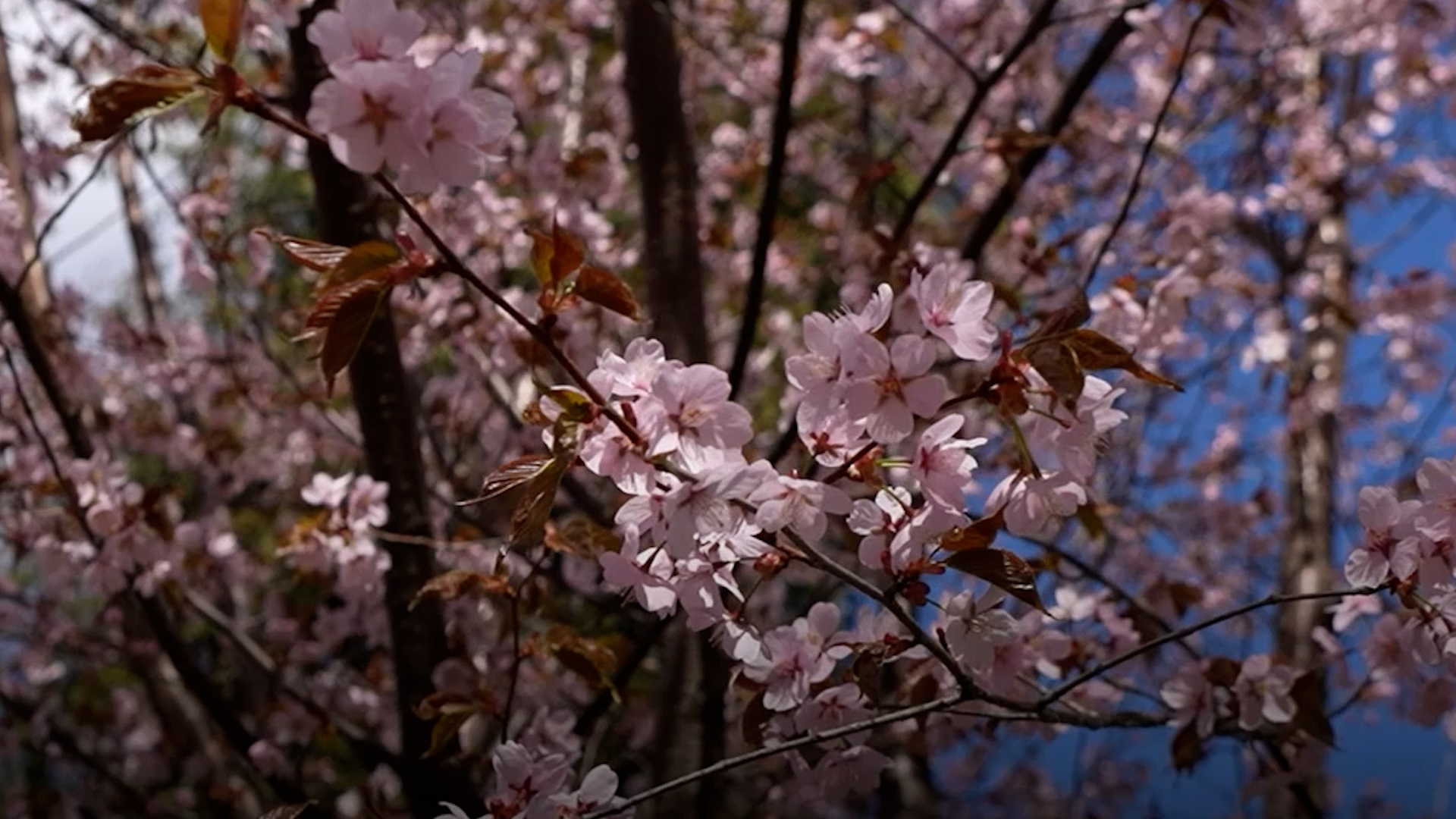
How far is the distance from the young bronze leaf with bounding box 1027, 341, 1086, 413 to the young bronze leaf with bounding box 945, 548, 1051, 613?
11 cm

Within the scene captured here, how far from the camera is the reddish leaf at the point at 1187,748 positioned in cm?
112

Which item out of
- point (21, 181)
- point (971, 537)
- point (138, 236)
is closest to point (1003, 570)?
point (971, 537)

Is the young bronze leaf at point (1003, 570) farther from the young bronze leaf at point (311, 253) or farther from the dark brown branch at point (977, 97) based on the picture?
the dark brown branch at point (977, 97)

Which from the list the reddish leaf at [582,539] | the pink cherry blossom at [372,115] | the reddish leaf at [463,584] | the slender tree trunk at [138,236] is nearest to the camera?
the pink cherry blossom at [372,115]

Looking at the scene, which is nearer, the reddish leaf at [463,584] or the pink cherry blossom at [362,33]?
the pink cherry blossom at [362,33]

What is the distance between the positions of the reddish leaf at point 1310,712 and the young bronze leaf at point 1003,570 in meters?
0.48

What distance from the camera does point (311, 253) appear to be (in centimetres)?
71

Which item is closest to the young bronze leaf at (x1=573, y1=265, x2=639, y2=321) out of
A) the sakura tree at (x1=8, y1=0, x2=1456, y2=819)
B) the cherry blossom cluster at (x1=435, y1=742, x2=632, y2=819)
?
the sakura tree at (x1=8, y1=0, x2=1456, y2=819)

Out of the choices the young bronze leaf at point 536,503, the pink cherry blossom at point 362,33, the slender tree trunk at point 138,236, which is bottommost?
the young bronze leaf at point 536,503

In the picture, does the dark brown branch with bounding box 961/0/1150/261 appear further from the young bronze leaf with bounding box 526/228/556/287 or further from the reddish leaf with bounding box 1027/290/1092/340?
the young bronze leaf with bounding box 526/228/556/287

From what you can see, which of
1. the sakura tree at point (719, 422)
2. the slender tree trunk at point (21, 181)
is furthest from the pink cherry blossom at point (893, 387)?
the slender tree trunk at point (21, 181)

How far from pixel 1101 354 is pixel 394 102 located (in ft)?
1.36

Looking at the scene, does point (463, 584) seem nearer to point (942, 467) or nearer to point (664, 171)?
point (942, 467)

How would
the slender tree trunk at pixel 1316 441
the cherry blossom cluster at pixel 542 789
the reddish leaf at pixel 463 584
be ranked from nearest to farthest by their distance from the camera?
1. the cherry blossom cluster at pixel 542 789
2. the reddish leaf at pixel 463 584
3. the slender tree trunk at pixel 1316 441
